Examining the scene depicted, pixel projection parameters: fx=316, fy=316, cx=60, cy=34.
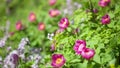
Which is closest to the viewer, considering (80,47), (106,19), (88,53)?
(88,53)

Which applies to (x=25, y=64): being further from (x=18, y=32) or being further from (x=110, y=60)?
(x=18, y=32)

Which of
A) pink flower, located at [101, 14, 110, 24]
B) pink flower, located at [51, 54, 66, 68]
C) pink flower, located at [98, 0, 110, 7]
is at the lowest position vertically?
pink flower, located at [51, 54, 66, 68]

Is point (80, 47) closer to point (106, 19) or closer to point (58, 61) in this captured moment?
point (58, 61)

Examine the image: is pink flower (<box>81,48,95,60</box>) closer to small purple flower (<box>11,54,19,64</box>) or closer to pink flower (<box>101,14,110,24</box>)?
pink flower (<box>101,14,110,24</box>)

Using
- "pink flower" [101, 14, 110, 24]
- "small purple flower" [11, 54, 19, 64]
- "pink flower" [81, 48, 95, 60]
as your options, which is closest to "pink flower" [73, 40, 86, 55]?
"pink flower" [81, 48, 95, 60]

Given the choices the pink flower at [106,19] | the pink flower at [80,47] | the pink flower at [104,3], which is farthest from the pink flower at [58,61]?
the pink flower at [104,3]

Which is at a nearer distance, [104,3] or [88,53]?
[88,53]

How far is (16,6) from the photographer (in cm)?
743

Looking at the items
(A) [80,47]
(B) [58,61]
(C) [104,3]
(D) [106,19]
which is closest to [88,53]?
(A) [80,47]

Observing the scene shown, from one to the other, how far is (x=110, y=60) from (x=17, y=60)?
104 cm

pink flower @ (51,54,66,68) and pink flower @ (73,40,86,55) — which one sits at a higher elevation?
pink flower @ (73,40,86,55)

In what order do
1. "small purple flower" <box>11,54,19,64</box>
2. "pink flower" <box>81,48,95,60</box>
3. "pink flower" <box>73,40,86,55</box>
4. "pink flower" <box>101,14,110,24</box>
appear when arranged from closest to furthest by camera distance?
1. "pink flower" <box>81,48,95,60</box>
2. "pink flower" <box>73,40,86,55</box>
3. "pink flower" <box>101,14,110,24</box>
4. "small purple flower" <box>11,54,19,64</box>

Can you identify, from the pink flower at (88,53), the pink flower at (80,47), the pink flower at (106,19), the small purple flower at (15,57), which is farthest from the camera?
the small purple flower at (15,57)

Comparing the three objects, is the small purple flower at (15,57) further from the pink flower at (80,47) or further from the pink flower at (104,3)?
the pink flower at (104,3)
